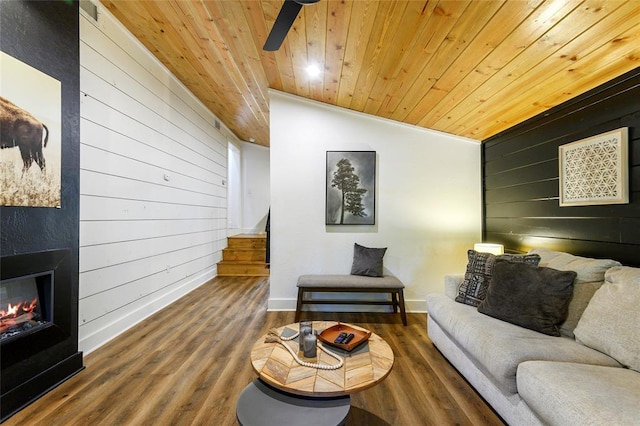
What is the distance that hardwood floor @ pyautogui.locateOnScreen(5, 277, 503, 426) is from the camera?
5.34 ft

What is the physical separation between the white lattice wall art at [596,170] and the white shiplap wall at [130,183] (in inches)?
163

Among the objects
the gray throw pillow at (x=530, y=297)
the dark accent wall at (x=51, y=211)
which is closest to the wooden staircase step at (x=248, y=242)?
the dark accent wall at (x=51, y=211)

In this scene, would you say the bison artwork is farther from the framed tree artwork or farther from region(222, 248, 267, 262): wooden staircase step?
region(222, 248, 267, 262): wooden staircase step

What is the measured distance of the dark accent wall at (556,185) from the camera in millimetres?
1832

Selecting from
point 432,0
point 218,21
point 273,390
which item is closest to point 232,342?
point 273,390

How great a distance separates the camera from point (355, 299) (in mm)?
3396

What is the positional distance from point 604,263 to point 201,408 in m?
2.83

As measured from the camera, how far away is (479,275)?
2342 mm

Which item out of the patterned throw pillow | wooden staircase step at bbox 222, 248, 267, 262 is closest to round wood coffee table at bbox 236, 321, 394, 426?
the patterned throw pillow

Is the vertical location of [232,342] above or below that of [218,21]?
below

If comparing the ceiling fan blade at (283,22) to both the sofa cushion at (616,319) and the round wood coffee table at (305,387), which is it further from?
the sofa cushion at (616,319)

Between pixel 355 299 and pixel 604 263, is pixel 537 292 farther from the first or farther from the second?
pixel 355 299

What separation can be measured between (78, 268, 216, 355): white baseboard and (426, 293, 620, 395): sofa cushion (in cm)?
307

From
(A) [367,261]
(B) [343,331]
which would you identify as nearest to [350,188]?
(A) [367,261]
